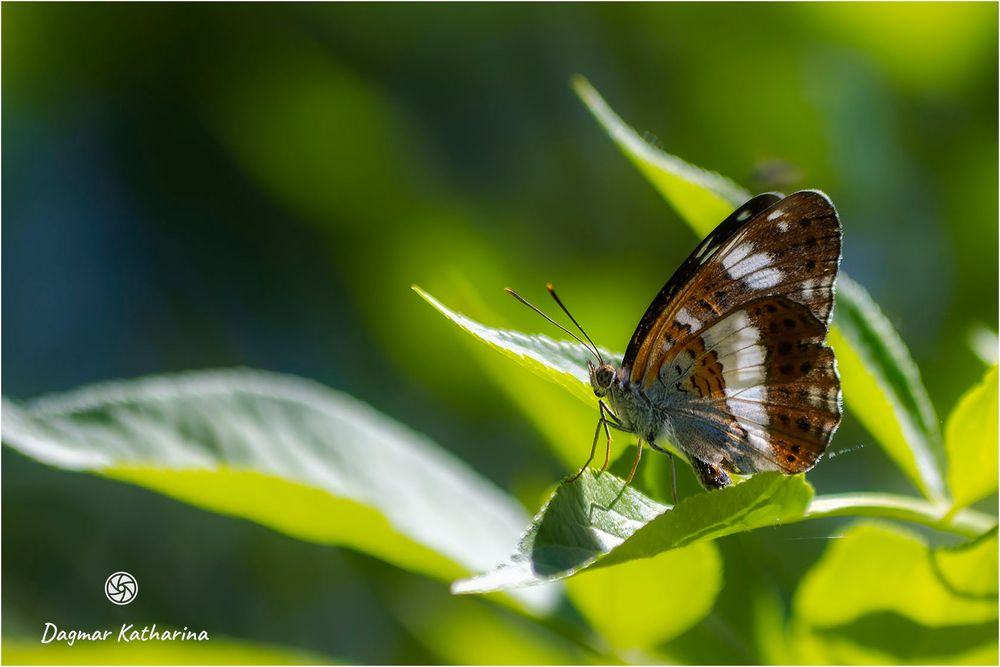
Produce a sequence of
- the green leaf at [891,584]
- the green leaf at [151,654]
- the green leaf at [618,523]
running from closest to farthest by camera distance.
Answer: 1. the green leaf at [618,523]
2. the green leaf at [891,584]
3. the green leaf at [151,654]

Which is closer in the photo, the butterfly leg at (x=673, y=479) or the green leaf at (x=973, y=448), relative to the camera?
the green leaf at (x=973, y=448)

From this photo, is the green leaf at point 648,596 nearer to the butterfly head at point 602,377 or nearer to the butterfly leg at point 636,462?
the butterfly leg at point 636,462

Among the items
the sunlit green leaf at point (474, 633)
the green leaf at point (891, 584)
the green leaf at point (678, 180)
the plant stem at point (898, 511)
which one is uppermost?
the green leaf at point (678, 180)

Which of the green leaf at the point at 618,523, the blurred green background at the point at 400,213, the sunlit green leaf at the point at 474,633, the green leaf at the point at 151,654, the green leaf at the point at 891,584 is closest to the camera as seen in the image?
the green leaf at the point at 618,523

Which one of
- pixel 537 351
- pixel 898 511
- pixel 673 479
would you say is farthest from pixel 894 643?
pixel 537 351

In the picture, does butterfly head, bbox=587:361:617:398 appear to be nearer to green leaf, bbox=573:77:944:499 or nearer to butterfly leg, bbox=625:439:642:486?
butterfly leg, bbox=625:439:642:486

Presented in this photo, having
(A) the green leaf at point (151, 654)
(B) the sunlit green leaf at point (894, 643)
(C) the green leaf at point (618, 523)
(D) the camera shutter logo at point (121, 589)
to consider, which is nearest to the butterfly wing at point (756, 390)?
(B) the sunlit green leaf at point (894, 643)

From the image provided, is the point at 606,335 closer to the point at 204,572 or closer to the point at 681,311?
the point at 681,311

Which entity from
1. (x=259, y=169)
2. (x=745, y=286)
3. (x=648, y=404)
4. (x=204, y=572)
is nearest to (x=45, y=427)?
(x=648, y=404)

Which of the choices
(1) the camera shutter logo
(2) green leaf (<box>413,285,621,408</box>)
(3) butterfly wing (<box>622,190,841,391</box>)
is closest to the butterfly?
(3) butterfly wing (<box>622,190,841,391</box>)
